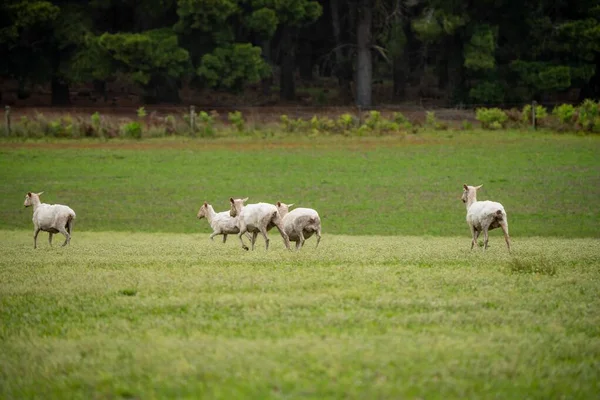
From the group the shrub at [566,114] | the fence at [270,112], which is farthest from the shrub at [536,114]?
the fence at [270,112]

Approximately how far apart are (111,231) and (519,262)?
47.6 ft

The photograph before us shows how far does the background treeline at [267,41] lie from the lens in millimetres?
49344

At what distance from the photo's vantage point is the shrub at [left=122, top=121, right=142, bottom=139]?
135 ft

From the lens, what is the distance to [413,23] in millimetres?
52719

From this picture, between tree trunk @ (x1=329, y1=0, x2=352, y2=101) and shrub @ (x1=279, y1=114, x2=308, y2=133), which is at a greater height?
tree trunk @ (x1=329, y1=0, x2=352, y2=101)

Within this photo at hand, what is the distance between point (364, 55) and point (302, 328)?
152 ft

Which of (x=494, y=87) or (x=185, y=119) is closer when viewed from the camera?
(x=185, y=119)

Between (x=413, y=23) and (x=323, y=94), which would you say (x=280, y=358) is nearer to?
(x=413, y=23)

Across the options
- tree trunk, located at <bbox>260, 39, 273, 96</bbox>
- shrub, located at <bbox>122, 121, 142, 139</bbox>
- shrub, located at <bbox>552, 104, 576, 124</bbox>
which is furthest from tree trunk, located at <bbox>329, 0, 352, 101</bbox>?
shrub, located at <bbox>122, 121, 142, 139</bbox>

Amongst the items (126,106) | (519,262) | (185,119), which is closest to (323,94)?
(126,106)

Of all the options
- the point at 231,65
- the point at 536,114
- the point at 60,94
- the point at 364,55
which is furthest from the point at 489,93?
the point at 60,94

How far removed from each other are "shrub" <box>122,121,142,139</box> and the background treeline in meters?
7.76

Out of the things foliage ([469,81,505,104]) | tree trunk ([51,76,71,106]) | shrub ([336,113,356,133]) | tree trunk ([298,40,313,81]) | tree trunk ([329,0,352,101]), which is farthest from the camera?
tree trunk ([298,40,313,81])

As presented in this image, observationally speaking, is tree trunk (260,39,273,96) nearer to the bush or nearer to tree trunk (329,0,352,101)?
tree trunk (329,0,352,101)
